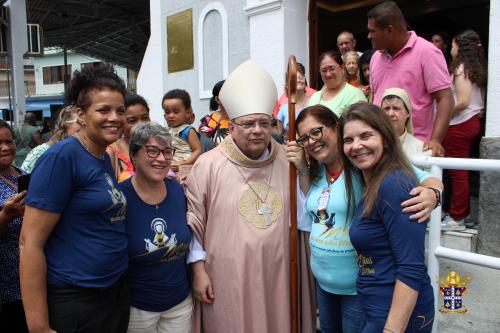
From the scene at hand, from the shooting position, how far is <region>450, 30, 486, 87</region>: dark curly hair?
143 inches

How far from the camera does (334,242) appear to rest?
6.43ft

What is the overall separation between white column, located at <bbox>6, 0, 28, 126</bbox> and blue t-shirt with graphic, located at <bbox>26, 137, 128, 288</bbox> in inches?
400

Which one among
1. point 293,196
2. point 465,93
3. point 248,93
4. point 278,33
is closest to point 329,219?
point 293,196

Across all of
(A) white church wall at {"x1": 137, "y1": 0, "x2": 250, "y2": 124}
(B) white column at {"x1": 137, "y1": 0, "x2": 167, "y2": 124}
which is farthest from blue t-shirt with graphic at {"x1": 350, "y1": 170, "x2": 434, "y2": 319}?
(B) white column at {"x1": 137, "y1": 0, "x2": 167, "y2": 124}

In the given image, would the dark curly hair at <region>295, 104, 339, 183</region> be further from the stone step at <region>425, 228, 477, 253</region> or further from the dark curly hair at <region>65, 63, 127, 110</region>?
the stone step at <region>425, 228, 477, 253</region>

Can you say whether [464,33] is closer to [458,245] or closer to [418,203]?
[458,245]

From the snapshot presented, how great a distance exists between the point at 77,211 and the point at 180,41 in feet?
17.9

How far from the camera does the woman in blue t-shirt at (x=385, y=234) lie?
1.60 m

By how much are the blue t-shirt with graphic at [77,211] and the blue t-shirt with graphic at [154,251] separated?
0.21 m

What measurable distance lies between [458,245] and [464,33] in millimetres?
1823

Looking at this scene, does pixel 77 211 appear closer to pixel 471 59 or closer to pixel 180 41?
pixel 471 59

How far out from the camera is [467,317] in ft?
8.23

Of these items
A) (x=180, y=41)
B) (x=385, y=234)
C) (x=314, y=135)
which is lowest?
(x=385, y=234)

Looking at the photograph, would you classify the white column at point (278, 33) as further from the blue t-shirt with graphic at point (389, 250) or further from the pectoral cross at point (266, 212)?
the blue t-shirt with graphic at point (389, 250)
